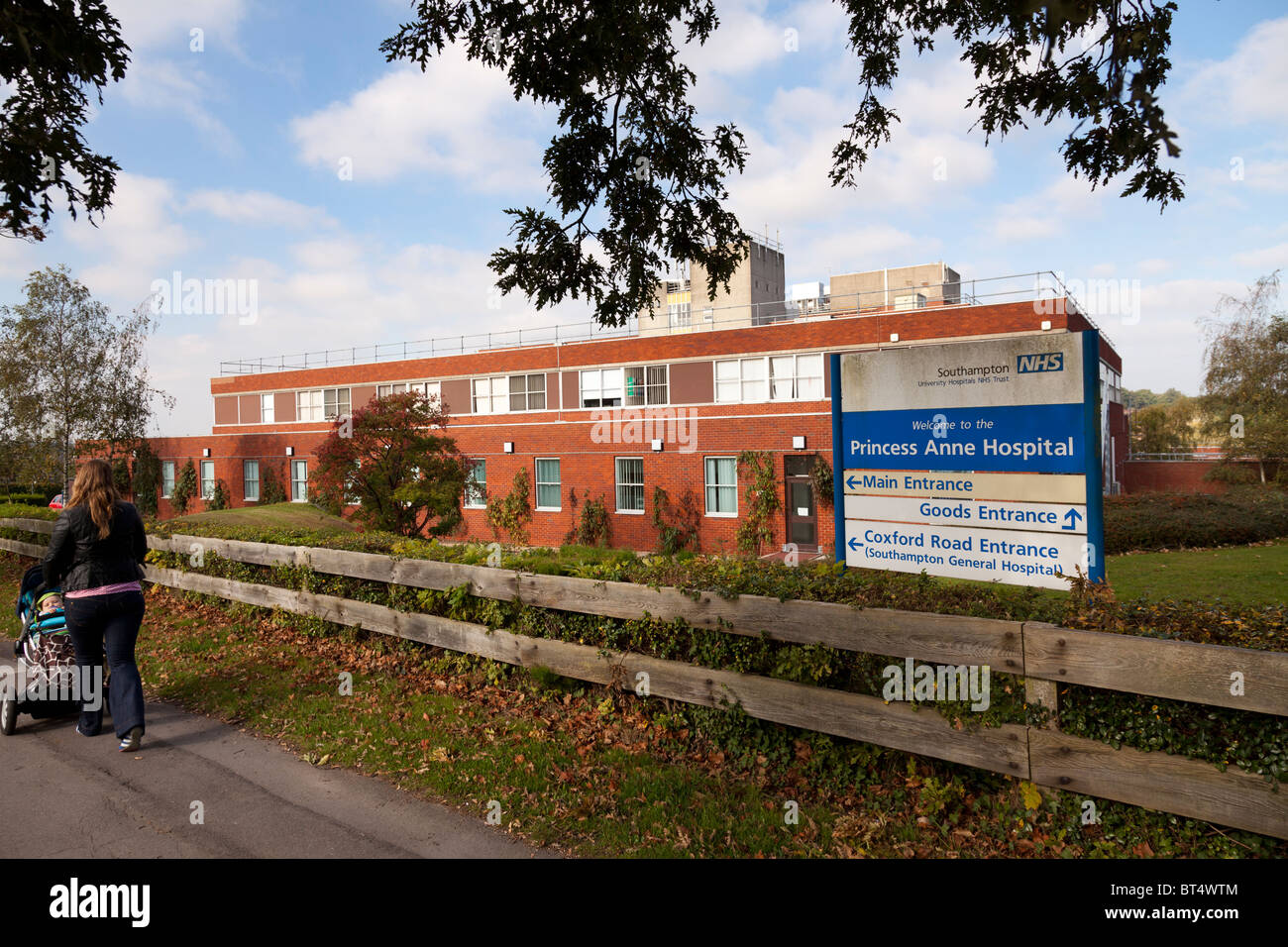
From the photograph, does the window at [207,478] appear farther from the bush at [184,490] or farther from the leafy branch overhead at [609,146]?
the leafy branch overhead at [609,146]

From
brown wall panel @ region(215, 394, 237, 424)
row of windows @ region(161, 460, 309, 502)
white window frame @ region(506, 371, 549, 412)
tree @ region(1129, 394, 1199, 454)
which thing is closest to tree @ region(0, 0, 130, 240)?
white window frame @ region(506, 371, 549, 412)

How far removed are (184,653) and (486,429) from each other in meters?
23.9

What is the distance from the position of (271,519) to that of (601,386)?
19575 mm

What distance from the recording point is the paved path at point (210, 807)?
14.6 ft

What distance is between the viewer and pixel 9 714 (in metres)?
6.60

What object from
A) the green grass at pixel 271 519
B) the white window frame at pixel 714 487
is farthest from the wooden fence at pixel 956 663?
the white window frame at pixel 714 487

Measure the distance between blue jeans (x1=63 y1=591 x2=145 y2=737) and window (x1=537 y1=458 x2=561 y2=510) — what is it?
79.1ft

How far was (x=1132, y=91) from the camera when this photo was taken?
2.96 meters

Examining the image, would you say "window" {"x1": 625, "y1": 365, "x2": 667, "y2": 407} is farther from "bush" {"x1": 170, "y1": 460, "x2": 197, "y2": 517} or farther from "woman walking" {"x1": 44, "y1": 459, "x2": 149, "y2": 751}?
"bush" {"x1": 170, "y1": 460, "x2": 197, "y2": 517}

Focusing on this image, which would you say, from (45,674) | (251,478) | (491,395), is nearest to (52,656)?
(45,674)

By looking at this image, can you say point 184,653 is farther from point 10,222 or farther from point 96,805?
point 10,222

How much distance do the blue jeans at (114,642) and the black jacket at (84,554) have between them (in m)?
0.15

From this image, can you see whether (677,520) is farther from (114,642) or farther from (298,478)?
(298,478)
